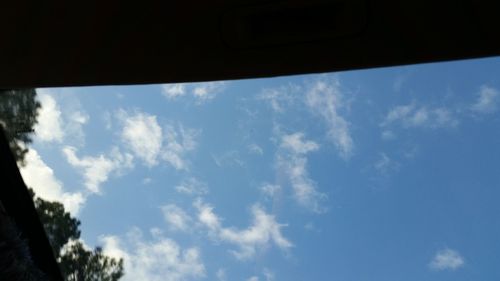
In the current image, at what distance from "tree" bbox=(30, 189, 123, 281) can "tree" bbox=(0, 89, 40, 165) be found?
517 millimetres

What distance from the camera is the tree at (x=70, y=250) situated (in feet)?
15.0

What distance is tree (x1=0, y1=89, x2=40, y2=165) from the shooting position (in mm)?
3672

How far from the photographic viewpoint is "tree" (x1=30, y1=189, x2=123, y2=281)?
456 cm

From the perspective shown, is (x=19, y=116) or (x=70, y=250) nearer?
(x=19, y=116)

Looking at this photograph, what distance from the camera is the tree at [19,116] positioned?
3672 millimetres

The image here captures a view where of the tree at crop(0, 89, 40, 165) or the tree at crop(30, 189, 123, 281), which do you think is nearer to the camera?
the tree at crop(0, 89, 40, 165)

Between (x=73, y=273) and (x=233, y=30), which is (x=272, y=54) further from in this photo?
(x=73, y=273)

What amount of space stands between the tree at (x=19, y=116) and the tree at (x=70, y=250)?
517 millimetres

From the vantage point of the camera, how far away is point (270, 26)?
1.65 m

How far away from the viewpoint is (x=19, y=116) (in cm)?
404

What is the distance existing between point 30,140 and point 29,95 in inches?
25.3

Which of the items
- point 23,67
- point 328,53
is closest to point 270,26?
point 328,53

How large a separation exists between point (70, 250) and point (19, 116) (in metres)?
1.70

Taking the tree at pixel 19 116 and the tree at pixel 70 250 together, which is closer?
the tree at pixel 19 116
